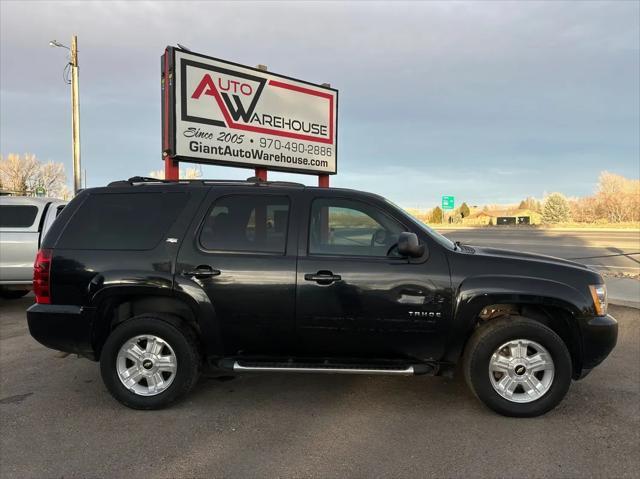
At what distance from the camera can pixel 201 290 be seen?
3955 millimetres

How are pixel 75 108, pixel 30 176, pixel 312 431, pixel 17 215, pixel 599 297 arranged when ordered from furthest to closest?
1. pixel 30 176
2. pixel 75 108
3. pixel 17 215
4. pixel 599 297
5. pixel 312 431

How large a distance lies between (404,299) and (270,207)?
1387mm

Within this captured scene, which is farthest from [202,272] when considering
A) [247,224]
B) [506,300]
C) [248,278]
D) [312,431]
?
[506,300]

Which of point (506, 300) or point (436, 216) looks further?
point (436, 216)

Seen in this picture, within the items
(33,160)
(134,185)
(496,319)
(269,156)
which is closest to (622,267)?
(269,156)

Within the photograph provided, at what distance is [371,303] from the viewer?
3.89m

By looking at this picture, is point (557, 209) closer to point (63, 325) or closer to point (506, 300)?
point (506, 300)

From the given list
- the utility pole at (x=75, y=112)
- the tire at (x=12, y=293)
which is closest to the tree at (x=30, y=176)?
the utility pole at (x=75, y=112)

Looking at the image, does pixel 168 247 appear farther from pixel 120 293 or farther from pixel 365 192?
pixel 365 192

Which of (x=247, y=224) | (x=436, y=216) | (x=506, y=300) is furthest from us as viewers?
(x=436, y=216)

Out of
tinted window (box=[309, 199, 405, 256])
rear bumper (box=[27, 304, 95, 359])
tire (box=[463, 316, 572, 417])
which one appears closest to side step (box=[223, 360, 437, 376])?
tire (box=[463, 316, 572, 417])

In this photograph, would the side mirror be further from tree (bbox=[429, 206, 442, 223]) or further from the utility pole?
tree (bbox=[429, 206, 442, 223])

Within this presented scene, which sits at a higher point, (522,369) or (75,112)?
(75,112)

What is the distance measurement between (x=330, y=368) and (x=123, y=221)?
7.14 feet
